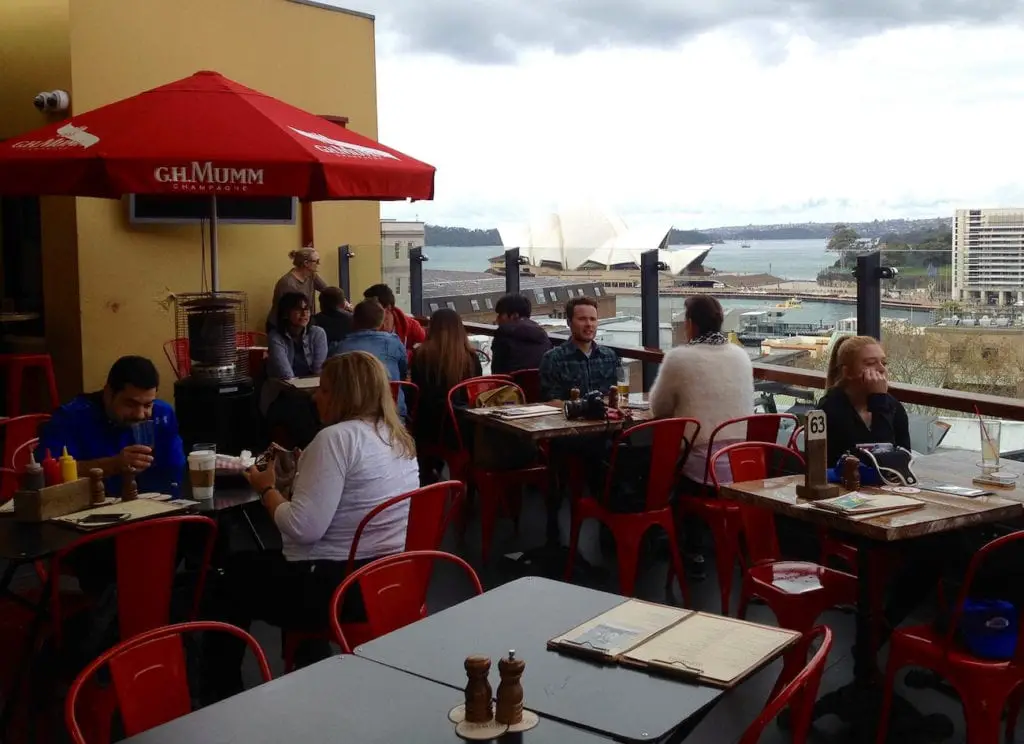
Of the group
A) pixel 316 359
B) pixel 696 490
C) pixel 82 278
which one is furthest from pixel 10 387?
pixel 696 490

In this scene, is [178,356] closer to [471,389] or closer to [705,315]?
[471,389]

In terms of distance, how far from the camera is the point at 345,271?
10.3 metres

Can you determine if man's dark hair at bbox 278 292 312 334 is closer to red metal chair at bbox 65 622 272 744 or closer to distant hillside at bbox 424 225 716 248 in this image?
distant hillside at bbox 424 225 716 248

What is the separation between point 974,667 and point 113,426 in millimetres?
3091

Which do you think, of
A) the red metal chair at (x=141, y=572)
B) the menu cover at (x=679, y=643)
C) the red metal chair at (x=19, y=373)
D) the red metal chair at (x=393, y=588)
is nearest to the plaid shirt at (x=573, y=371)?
the red metal chair at (x=393, y=588)

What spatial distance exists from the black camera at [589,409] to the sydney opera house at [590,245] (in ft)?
7.42

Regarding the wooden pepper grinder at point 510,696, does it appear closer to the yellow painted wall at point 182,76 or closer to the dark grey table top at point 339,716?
the dark grey table top at point 339,716

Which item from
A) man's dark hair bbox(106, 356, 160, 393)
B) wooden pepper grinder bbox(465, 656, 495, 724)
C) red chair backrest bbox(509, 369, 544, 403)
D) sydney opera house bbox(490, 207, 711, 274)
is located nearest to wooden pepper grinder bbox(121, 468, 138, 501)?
man's dark hair bbox(106, 356, 160, 393)

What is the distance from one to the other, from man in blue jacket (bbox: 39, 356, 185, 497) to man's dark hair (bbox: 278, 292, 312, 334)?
2.74 metres

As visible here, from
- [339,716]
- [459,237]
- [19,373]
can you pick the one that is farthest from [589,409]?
[459,237]

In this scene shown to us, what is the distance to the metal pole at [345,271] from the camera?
33.7 feet

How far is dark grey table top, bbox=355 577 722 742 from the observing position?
1.98 meters

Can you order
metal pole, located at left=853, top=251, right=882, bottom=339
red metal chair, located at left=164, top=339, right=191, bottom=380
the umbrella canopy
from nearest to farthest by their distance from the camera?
the umbrella canopy < metal pole, located at left=853, top=251, right=882, bottom=339 < red metal chair, located at left=164, top=339, right=191, bottom=380

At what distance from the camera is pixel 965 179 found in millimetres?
7867
